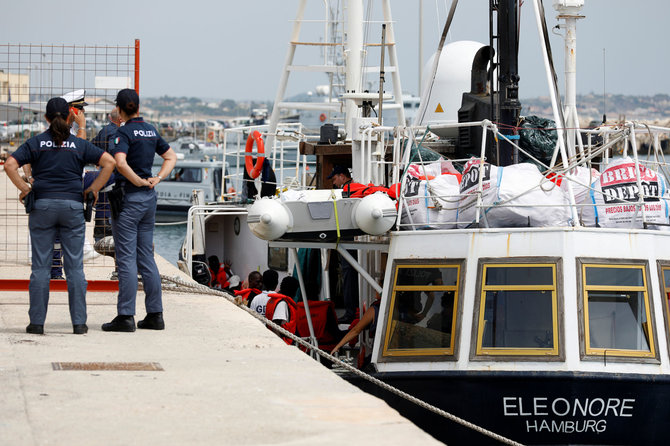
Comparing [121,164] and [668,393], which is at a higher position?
[121,164]

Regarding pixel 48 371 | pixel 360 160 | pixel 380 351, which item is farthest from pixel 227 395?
pixel 360 160

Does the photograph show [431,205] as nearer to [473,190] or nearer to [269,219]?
[473,190]

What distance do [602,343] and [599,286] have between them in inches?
20.2

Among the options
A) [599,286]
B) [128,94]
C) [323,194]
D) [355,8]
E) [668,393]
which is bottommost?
[668,393]

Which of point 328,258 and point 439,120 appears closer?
point 328,258

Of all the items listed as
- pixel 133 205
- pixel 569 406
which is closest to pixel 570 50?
pixel 569 406

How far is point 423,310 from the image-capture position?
998 cm

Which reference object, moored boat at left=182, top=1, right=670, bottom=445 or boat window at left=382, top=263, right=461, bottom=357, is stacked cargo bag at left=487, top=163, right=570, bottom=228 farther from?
boat window at left=382, top=263, right=461, bottom=357

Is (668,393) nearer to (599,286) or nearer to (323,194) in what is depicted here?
(599,286)

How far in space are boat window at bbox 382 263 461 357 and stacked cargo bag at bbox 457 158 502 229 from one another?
600 millimetres

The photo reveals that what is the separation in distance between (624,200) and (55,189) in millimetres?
5195

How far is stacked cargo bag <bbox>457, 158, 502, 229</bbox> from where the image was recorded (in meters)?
9.91

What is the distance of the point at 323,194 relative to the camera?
428 inches

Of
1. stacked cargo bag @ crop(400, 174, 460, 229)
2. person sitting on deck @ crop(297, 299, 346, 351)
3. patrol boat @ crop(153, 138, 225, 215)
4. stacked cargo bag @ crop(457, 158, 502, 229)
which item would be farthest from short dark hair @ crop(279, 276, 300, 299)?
patrol boat @ crop(153, 138, 225, 215)
